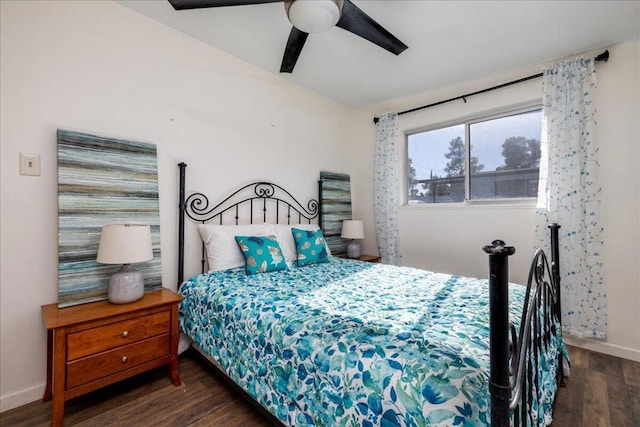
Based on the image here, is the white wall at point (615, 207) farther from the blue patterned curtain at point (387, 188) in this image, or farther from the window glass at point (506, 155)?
the blue patterned curtain at point (387, 188)

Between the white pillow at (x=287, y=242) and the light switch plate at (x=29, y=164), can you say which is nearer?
the light switch plate at (x=29, y=164)

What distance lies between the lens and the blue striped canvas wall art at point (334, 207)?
3.51m

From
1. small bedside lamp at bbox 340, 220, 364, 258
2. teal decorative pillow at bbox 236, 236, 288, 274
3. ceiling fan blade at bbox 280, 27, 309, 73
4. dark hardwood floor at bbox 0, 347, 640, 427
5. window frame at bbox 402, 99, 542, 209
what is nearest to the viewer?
dark hardwood floor at bbox 0, 347, 640, 427

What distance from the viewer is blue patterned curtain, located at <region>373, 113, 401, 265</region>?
3508mm

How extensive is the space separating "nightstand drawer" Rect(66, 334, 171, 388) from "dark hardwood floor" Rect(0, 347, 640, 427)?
234 millimetres

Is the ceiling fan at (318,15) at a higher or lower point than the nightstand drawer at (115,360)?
higher

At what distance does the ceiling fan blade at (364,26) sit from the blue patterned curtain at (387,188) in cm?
162

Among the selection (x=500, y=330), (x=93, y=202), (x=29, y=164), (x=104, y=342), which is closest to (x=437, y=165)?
(x=500, y=330)

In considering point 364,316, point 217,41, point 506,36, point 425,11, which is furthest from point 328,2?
point 506,36

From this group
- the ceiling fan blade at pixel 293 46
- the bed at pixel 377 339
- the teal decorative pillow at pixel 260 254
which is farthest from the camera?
the teal decorative pillow at pixel 260 254

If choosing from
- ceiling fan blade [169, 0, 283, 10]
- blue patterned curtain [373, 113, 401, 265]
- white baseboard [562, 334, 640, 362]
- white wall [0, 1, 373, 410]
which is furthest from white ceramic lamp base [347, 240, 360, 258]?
ceiling fan blade [169, 0, 283, 10]

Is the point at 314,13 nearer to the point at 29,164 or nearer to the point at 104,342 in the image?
the point at 29,164

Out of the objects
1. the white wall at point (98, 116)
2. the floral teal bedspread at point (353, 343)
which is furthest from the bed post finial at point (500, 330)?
the white wall at point (98, 116)

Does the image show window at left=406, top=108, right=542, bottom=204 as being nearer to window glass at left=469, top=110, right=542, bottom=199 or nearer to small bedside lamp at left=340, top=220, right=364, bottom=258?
window glass at left=469, top=110, right=542, bottom=199
